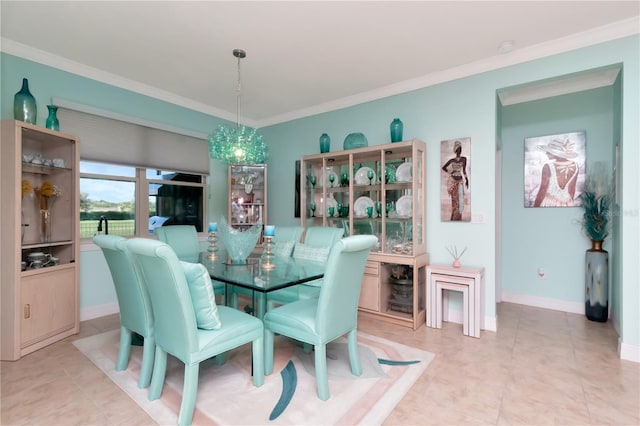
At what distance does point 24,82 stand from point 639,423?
504 cm

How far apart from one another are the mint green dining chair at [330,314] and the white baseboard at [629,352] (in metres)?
2.17

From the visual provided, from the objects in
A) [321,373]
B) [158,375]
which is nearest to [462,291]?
[321,373]

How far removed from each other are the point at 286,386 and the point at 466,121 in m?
3.05

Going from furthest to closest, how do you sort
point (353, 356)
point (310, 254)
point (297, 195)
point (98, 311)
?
point (297, 195), point (98, 311), point (310, 254), point (353, 356)

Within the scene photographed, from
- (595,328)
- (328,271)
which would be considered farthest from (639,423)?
(328,271)

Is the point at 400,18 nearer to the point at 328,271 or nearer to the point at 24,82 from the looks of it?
the point at 328,271

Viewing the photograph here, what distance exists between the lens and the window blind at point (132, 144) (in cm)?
329

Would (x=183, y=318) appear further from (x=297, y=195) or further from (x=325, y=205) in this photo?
(x=297, y=195)

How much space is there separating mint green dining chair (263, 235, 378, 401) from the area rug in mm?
128

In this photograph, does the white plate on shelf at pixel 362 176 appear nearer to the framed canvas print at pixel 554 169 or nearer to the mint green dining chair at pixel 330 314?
the mint green dining chair at pixel 330 314

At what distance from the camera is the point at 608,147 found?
11.3 ft

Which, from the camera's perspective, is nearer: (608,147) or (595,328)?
(595,328)

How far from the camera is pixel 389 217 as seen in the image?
355 centimetres

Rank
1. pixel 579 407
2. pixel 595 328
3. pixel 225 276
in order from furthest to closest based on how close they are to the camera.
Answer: pixel 595 328, pixel 225 276, pixel 579 407
